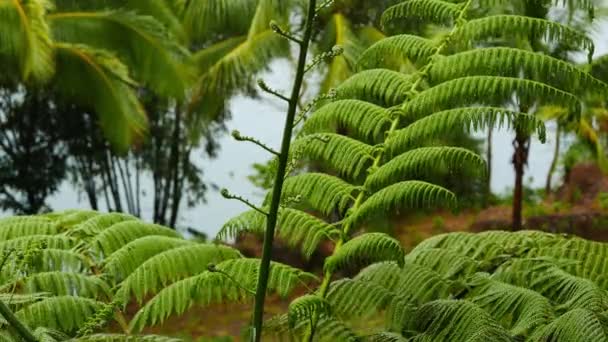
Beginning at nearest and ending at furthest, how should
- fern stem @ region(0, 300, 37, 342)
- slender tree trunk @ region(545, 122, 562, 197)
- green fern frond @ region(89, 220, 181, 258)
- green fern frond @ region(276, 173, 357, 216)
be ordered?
fern stem @ region(0, 300, 37, 342) < green fern frond @ region(276, 173, 357, 216) < green fern frond @ region(89, 220, 181, 258) < slender tree trunk @ region(545, 122, 562, 197)

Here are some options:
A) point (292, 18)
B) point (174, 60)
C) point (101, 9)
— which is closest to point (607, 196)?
point (292, 18)

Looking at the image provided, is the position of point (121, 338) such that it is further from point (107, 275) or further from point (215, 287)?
point (107, 275)

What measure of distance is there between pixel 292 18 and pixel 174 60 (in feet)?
5.38

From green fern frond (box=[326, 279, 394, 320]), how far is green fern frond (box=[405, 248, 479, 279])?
0.18 metres

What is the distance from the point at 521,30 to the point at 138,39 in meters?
8.02

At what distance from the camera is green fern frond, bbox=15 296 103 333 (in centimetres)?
185

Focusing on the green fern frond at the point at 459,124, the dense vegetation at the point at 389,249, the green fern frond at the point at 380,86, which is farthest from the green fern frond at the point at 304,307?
the green fern frond at the point at 380,86

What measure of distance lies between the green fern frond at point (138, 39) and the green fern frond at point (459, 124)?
25.2ft

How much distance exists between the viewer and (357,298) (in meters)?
1.97

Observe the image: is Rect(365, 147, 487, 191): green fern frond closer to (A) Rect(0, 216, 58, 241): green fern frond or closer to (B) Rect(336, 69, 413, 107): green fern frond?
(B) Rect(336, 69, 413, 107): green fern frond

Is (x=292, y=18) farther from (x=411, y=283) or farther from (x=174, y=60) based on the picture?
(x=411, y=283)

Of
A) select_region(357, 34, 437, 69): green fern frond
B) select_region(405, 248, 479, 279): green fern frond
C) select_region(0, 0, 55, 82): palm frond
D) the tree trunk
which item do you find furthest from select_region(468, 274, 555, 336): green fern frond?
the tree trunk

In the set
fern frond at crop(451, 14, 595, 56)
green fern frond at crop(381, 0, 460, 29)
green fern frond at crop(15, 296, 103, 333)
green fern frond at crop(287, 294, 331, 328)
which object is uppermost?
green fern frond at crop(381, 0, 460, 29)

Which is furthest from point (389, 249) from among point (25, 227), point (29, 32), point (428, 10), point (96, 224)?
point (29, 32)
